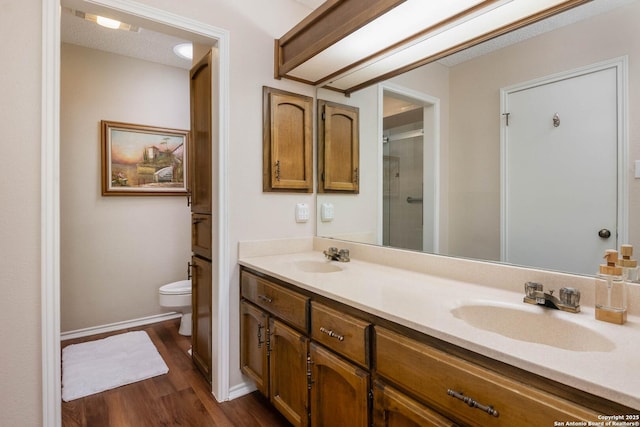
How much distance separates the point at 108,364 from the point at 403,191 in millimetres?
2381

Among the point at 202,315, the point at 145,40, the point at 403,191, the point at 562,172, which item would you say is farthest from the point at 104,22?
the point at 562,172

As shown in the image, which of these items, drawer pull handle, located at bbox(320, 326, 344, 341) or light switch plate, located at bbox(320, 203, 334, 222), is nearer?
drawer pull handle, located at bbox(320, 326, 344, 341)

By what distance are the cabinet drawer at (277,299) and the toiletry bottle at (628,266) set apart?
1076mm

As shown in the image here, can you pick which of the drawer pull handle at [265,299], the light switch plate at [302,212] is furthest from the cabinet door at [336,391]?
the light switch plate at [302,212]

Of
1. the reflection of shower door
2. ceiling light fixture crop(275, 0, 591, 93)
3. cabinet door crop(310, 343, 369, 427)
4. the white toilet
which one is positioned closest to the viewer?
cabinet door crop(310, 343, 369, 427)

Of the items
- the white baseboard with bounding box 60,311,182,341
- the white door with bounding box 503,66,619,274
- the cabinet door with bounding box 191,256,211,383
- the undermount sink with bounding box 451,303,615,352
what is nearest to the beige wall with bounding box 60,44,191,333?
the white baseboard with bounding box 60,311,182,341

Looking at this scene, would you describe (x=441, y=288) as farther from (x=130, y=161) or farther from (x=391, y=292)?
(x=130, y=161)

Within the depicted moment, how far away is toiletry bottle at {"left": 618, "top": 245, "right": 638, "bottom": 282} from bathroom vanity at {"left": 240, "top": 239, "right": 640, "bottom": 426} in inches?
5.3

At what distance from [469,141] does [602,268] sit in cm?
76

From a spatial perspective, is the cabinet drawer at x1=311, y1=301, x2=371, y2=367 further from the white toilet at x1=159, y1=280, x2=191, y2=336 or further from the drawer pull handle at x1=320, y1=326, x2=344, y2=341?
the white toilet at x1=159, y1=280, x2=191, y2=336

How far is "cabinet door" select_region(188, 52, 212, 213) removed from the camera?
1994 millimetres

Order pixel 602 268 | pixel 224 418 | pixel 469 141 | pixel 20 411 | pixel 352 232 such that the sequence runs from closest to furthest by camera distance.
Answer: pixel 602 268 < pixel 20 411 < pixel 469 141 < pixel 224 418 < pixel 352 232

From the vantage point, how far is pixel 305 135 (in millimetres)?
2166

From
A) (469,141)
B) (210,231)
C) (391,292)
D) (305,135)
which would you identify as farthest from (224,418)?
(469,141)
